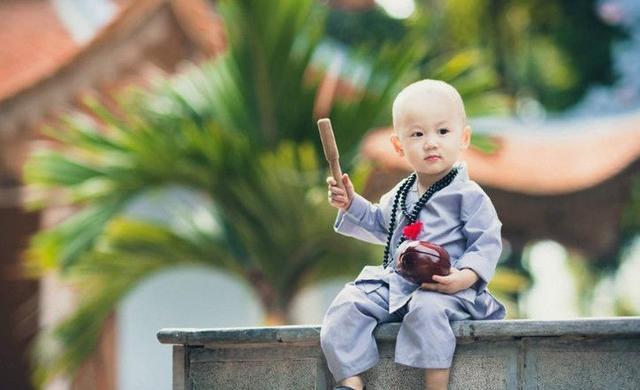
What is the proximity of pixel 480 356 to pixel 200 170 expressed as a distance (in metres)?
5.34

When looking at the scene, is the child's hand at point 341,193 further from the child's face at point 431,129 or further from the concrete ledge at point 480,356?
the concrete ledge at point 480,356

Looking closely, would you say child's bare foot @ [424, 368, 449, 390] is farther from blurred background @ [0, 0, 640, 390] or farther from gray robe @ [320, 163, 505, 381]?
blurred background @ [0, 0, 640, 390]

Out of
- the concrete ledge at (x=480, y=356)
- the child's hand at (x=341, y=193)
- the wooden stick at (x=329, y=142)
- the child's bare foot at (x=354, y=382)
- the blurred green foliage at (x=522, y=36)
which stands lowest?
the child's bare foot at (x=354, y=382)

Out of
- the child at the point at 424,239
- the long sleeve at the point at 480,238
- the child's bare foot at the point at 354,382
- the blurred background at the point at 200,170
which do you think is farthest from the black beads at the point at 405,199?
the blurred background at the point at 200,170

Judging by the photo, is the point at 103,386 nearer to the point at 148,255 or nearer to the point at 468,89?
the point at 148,255

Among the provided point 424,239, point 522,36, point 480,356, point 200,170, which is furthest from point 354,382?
point 522,36

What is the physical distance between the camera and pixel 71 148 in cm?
991

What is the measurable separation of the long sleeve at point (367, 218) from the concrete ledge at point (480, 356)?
386 mm

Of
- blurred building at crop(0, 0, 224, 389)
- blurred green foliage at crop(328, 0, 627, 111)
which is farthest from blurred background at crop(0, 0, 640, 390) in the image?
blurred green foliage at crop(328, 0, 627, 111)

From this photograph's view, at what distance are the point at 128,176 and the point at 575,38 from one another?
1003cm

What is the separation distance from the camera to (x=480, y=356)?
341 cm

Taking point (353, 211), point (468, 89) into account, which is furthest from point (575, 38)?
point (353, 211)

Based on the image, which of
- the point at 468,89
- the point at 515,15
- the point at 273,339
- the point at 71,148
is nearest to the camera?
the point at 273,339

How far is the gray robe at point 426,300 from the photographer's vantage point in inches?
133
